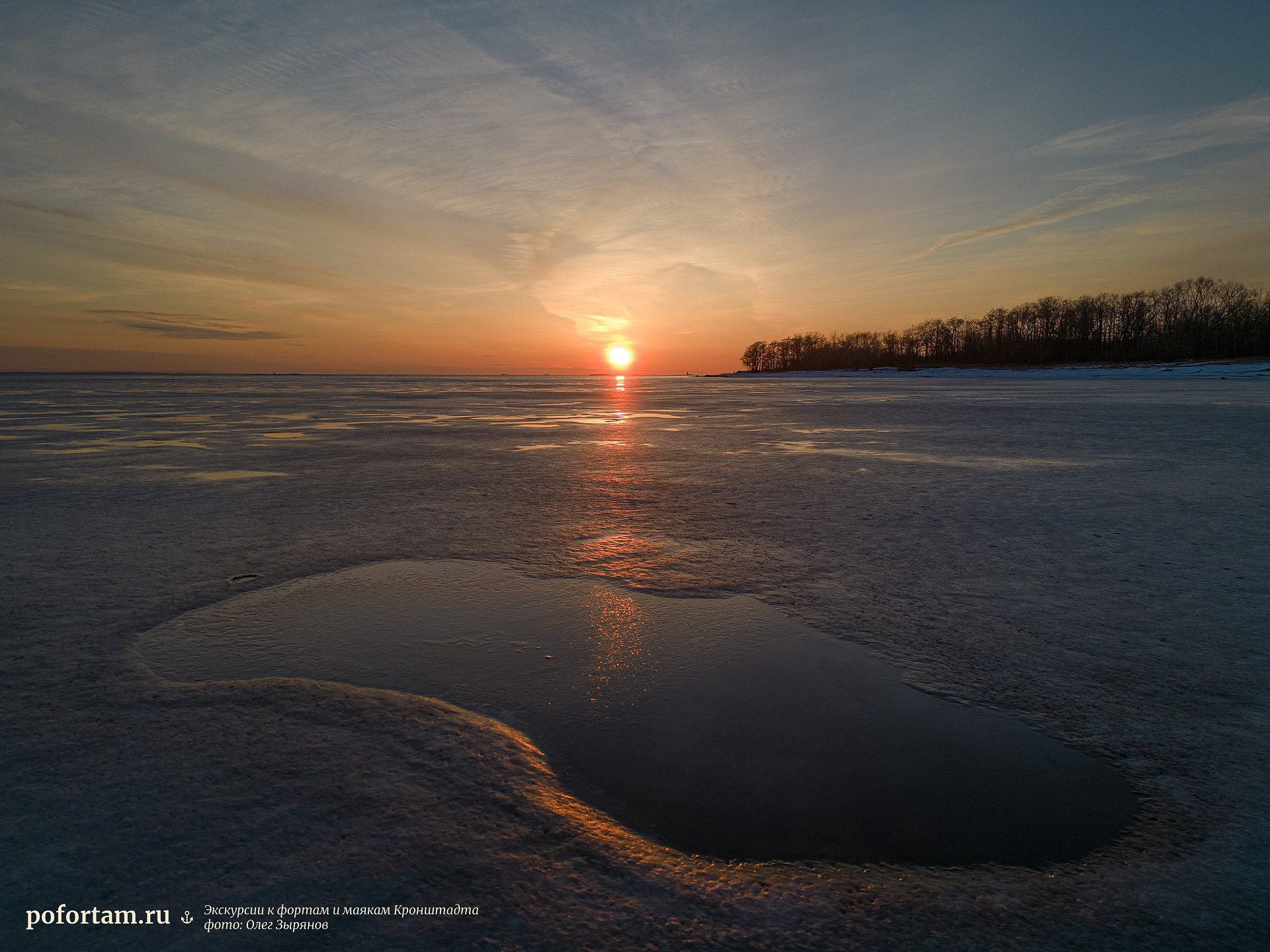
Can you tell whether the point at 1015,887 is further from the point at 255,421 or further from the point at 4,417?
the point at 4,417

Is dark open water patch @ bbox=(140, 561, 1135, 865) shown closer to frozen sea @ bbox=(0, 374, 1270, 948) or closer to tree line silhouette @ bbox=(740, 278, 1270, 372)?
frozen sea @ bbox=(0, 374, 1270, 948)

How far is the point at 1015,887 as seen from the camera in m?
1.68

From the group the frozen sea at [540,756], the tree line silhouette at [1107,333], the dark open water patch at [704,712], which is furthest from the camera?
the tree line silhouette at [1107,333]

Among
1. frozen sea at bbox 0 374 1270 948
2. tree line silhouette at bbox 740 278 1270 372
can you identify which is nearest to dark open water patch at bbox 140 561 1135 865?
frozen sea at bbox 0 374 1270 948

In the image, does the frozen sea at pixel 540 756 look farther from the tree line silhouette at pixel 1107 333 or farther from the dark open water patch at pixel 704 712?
the tree line silhouette at pixel 1107 333

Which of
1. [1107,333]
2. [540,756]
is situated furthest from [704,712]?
[1107,333]

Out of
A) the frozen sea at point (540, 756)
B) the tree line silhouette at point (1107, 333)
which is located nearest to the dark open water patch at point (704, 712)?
the frozen sea at point (540, 756)

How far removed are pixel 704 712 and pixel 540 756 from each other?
727 mm

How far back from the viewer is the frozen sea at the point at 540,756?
1624 millimetres

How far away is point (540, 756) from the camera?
2.25 meters

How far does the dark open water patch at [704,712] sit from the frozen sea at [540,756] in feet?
0.39

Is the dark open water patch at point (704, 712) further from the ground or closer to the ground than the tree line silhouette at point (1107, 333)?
closer to the ground

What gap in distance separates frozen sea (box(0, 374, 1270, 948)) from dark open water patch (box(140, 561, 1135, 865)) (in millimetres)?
118

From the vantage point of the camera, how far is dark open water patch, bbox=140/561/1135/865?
6.32 feet
